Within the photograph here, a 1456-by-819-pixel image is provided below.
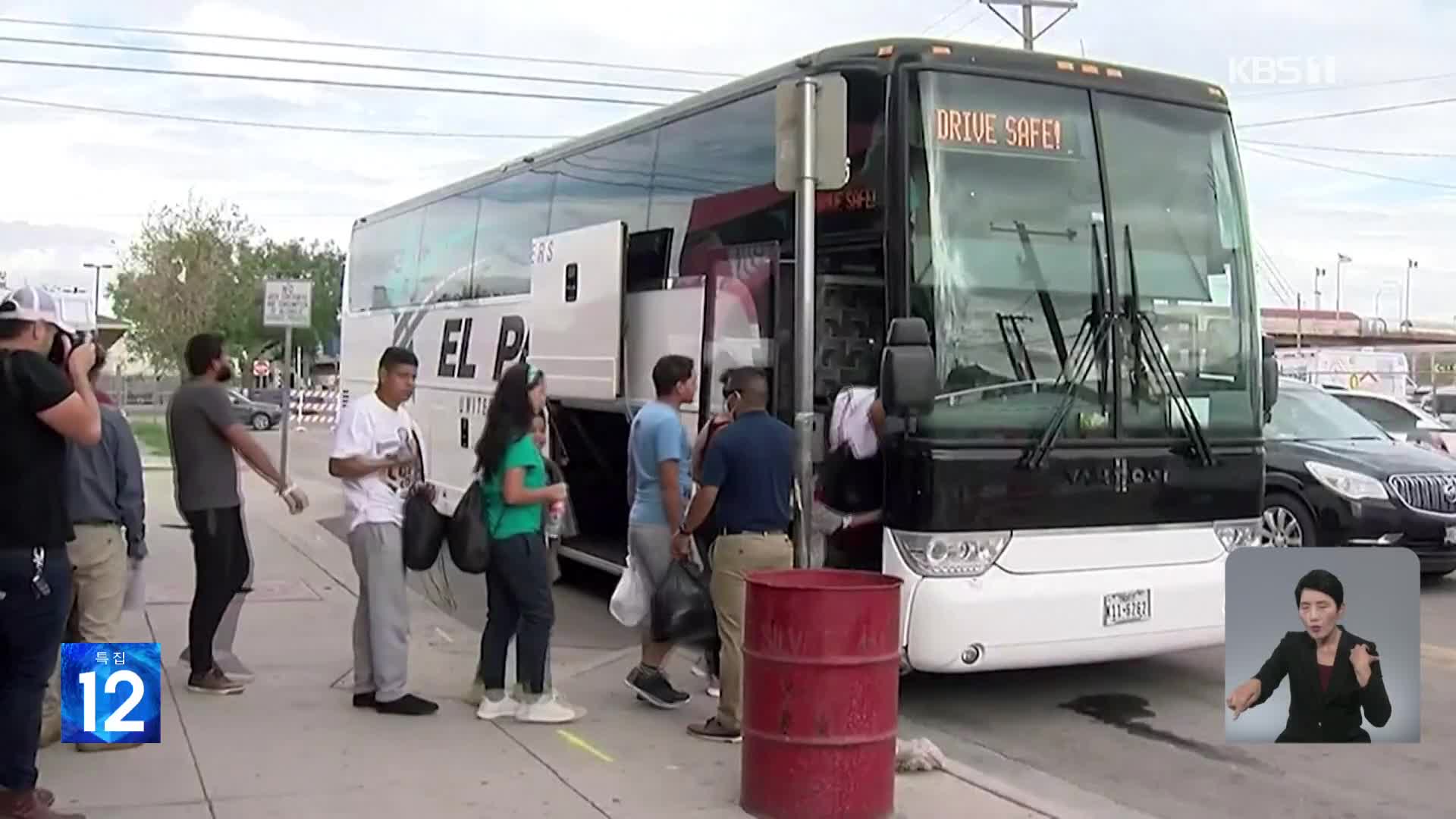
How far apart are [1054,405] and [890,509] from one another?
1.06 meters

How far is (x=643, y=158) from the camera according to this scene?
10.8 m

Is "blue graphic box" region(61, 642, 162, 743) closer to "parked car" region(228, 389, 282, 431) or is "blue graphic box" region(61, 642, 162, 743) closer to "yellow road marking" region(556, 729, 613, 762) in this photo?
"yellow road marking" region(556, 729, 613, 762)

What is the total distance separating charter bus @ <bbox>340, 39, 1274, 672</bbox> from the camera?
24.9ft

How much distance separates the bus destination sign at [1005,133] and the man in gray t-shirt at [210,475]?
13.0 ft

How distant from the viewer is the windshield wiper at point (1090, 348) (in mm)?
7789

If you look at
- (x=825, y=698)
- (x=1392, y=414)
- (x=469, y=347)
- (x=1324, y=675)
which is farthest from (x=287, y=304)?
→ (x=1324, y=675)

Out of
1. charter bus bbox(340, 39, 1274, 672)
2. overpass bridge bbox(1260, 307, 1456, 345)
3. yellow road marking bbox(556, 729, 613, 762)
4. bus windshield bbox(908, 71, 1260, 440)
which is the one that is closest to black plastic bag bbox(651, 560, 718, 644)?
yellow road marking bbox(556, 729, 613, 762)

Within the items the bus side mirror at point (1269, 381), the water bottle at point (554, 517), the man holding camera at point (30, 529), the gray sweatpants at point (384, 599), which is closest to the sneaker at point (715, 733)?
the water bottle at point (554, 517)

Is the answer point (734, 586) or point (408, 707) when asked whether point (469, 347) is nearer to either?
point (408, 707)

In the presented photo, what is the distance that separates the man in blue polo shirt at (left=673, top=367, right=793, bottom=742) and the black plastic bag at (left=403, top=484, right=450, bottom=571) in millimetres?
1316

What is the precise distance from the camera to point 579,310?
10.9m

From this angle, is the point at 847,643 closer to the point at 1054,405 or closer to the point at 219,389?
the point at 1054,405

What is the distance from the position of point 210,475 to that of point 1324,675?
537 cm

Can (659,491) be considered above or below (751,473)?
below
